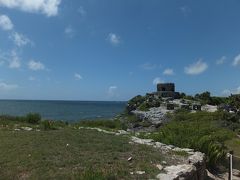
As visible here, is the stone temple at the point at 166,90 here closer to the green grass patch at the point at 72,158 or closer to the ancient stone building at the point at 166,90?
the ancient stone building at the point at 166,90

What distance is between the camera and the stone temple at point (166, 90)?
258 feet

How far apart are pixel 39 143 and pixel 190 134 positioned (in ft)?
20.4

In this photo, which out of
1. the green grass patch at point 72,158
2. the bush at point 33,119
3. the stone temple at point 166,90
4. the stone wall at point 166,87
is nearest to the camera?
the green grass patch at point 72,158

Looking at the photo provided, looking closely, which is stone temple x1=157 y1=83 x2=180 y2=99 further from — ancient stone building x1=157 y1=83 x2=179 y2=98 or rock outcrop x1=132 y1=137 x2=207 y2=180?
rock outcrop x1=132 y1=137 x2=207 y2=180

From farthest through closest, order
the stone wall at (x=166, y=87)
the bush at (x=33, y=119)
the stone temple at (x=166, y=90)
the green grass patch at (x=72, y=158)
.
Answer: the stone wall at (x=166, y=87)
the stone temple at (x=166, y=90)
the bush at (x=33, y=119)
the green grass patch at (x=72, y=158)

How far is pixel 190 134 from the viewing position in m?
14.7

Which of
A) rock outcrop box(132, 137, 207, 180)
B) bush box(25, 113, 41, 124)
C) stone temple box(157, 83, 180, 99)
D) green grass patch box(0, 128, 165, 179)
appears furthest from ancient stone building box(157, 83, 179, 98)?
rock outcrop box(132, 137, 207, 180)

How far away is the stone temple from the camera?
78625mm

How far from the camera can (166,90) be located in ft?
269

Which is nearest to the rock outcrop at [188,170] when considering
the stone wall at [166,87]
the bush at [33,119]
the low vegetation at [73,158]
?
the low vegetation at [73,158]

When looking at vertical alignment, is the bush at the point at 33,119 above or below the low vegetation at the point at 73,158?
above

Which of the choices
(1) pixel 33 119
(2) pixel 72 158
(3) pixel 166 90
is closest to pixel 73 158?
(2) pixel 72 158

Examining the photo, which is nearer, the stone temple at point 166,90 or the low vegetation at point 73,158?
the low vegetation at point 73,158

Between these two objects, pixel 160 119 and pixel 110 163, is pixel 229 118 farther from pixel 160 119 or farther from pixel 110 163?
pixel 110 163
